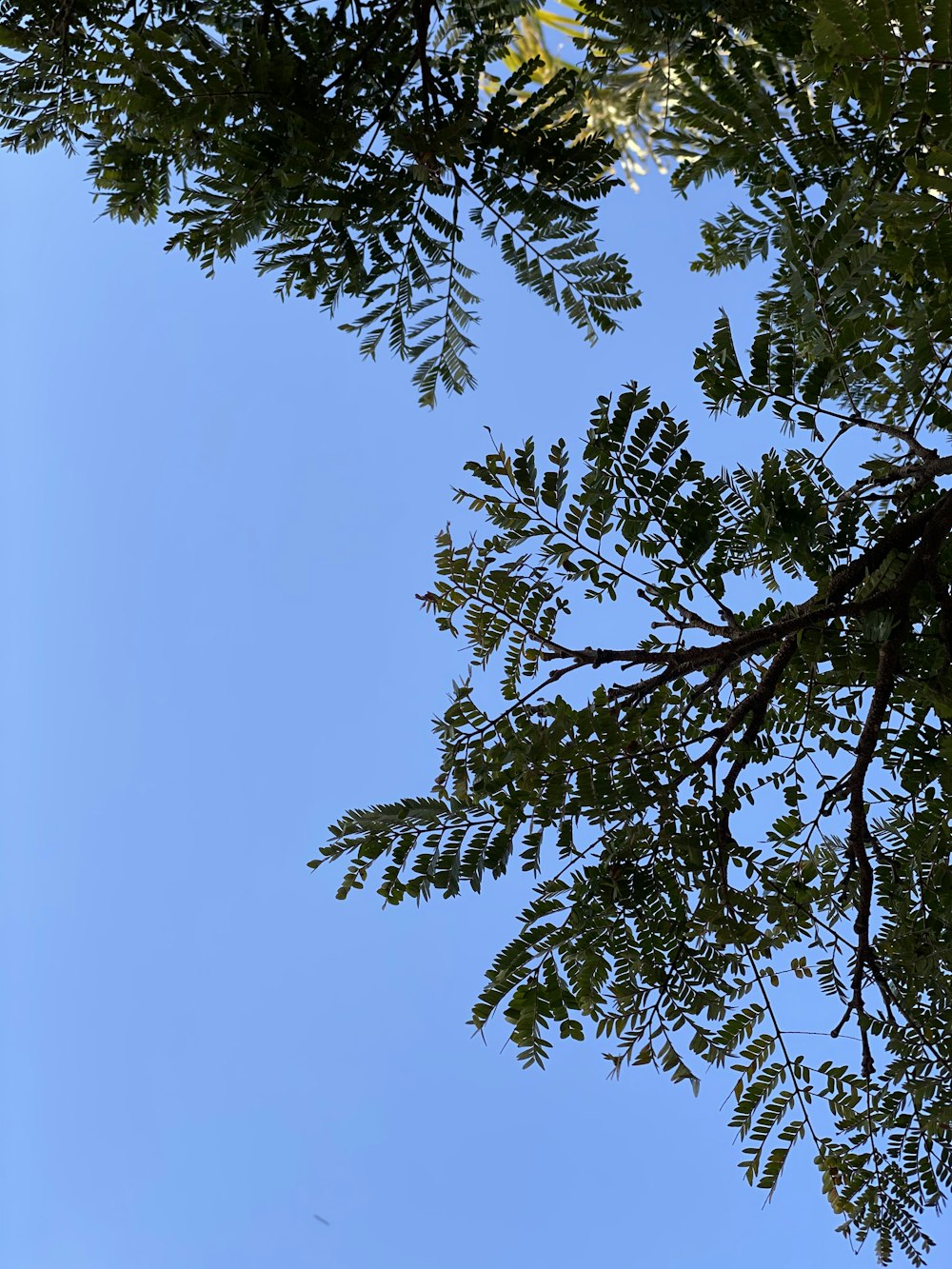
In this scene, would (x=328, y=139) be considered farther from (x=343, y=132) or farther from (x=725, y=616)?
(x=725, y=616)

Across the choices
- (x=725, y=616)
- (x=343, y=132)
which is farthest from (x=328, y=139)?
(x=725, y=616)

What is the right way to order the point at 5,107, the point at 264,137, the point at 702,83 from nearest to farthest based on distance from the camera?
the point at 264,137 < the point at 5,107 < the point at 702,83

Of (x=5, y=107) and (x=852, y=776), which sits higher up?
(x=5, y=107)

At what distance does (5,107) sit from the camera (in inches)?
127

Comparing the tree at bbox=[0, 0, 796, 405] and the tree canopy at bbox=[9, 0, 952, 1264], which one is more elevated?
the tree at bbox=[0, 0, 796, 405]

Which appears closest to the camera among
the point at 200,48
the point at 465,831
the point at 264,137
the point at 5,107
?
the point at 465,831

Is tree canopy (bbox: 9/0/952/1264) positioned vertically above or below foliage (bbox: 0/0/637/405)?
below

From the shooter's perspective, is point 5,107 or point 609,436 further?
point 5,107

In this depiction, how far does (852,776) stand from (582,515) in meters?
1.03

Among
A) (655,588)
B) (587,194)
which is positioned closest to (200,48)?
(587,194)

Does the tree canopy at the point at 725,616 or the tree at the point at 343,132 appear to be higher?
the tree at the point at 343,132

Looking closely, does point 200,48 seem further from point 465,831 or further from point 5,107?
point 465,831

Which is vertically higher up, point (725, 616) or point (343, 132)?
point (343, 132)

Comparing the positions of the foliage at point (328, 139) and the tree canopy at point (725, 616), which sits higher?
the foliage at point (328, 139)
